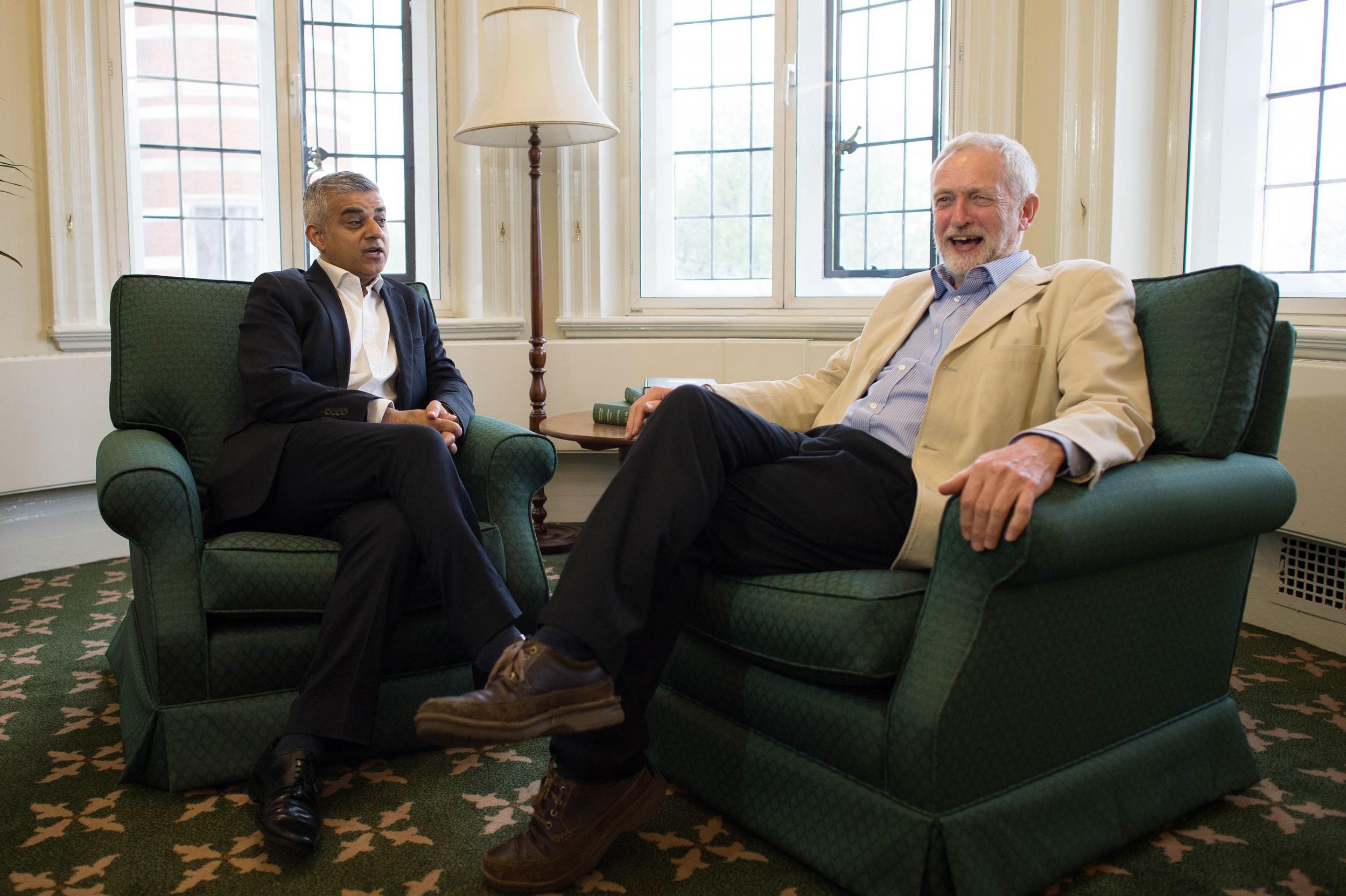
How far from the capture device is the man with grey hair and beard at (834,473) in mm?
1435

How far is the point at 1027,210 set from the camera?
2096mm

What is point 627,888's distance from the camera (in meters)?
1.52

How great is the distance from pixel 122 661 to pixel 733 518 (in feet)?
4.57

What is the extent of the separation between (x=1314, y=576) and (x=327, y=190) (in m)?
2.67

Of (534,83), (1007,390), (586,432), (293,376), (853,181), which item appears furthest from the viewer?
(853,181)

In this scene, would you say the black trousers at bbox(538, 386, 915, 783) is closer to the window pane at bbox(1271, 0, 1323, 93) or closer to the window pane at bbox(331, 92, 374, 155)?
the window pane at bbox(1271, 0, 1323, 93)

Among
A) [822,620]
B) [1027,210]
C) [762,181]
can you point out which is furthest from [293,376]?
[762,181]

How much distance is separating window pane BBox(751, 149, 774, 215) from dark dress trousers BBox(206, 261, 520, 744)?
1946 millimetres

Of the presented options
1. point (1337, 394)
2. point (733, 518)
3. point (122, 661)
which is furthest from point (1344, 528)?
point (122, 661)

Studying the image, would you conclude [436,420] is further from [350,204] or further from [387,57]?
[387,57]

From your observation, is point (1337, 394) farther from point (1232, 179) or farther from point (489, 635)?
point (489, 635)

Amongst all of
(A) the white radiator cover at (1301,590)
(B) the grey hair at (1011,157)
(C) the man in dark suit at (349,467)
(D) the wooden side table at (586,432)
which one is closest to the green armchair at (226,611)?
(C) the man in dark suit at (349,467)

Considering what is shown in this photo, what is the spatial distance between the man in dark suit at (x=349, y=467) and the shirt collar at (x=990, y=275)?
105cm

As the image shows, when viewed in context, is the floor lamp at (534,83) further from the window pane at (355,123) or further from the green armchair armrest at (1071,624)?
the green armchair armrest at (1071,624)
